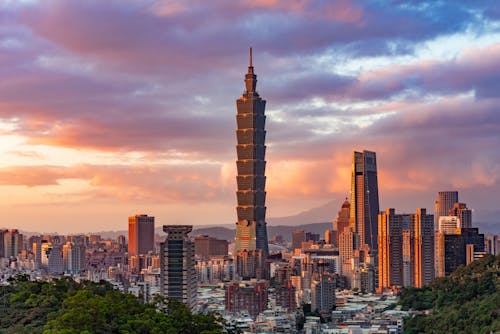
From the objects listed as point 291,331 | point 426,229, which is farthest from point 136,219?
point 291,331

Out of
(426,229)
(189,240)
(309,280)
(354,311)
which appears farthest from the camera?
(426,229)

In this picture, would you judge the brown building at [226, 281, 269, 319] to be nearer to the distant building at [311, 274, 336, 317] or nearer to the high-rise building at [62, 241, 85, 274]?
the distant building at [311, 274, 336, 317]

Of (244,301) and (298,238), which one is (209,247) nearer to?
(298,238)

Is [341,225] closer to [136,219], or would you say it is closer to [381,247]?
[136,219]

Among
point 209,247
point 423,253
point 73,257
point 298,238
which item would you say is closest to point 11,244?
point 73,257

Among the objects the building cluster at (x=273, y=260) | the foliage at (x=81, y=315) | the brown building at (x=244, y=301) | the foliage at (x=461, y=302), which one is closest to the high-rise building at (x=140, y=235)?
the building cluster at (x=273, y=260)

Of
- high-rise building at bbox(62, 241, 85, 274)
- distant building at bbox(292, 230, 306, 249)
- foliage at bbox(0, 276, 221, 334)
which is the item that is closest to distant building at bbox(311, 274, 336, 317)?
high-rise building at bbox(62, 241, 85, 274)
